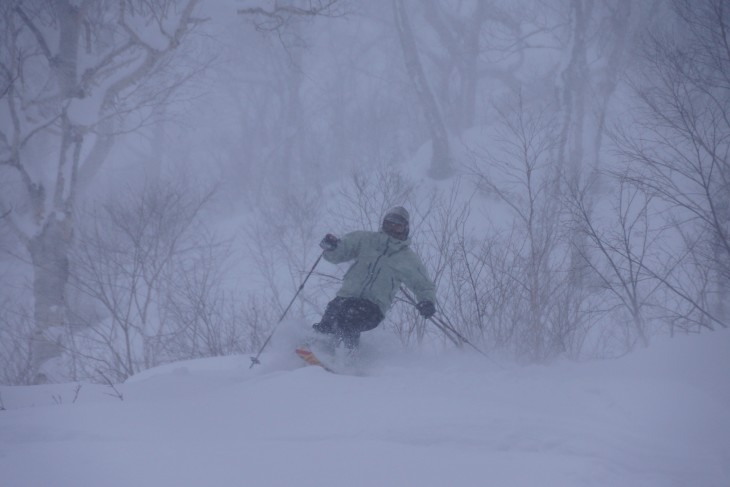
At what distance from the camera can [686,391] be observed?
2684 millimetres

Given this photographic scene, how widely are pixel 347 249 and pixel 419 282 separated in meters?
0.76

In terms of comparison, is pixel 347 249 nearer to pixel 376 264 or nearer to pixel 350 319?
pixel 376 264

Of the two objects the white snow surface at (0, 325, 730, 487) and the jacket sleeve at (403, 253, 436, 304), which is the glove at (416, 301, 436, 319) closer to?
the jacket sleeve at (403, 253, 436, 304)

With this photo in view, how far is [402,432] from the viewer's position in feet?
7.11

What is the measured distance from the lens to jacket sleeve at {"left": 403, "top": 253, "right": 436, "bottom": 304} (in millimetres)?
3750

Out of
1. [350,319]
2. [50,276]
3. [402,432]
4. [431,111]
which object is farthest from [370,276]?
[431,111]

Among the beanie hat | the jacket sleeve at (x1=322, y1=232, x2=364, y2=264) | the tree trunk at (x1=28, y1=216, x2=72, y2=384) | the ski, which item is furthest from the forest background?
the beanie hat

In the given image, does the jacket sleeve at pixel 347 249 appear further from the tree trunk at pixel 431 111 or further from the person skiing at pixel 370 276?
the tree trunk at pixel 431 111

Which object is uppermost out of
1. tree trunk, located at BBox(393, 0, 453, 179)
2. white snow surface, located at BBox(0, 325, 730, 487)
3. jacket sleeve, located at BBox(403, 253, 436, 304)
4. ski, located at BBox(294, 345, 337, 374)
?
tree trunk, located at BBox(393, 0, 453, 179)

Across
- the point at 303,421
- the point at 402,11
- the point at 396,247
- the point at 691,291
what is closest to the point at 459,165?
Result: the point at 402,11

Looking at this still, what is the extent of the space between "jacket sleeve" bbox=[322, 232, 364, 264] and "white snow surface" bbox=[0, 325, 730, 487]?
1.16 m

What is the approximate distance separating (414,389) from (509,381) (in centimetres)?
76

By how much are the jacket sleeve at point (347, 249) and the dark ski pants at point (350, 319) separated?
1.33 ft

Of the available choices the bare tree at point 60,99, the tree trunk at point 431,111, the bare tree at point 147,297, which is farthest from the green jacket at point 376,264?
the tree trunk at point 431,111
